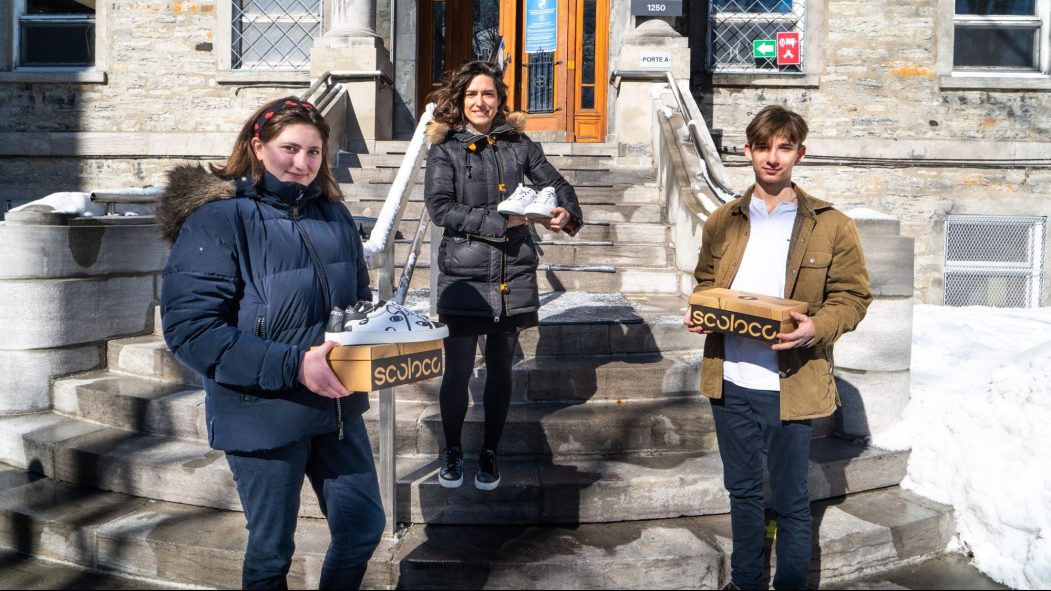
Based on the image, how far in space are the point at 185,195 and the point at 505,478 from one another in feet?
6.52

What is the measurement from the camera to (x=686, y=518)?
3.56 metres

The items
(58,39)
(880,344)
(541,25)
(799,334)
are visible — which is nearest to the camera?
(799,334)

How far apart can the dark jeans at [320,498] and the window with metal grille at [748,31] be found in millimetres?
8269

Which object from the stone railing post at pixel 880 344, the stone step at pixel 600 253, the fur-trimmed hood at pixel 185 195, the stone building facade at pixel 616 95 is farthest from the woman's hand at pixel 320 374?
the stone building facade at pixel 616 95

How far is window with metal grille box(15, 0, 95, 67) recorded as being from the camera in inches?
403

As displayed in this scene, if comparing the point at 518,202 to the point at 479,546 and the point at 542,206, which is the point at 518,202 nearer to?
the point at 542,206

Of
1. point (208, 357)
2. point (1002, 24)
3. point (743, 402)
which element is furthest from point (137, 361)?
point (1002, 24)

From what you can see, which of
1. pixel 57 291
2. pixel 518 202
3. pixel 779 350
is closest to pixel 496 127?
pixel 518 202

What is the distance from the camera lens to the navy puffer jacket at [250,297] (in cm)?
197

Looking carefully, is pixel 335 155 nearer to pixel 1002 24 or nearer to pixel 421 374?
pixel 421 374

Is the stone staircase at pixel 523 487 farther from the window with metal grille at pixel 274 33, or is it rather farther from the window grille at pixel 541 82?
the window with metal grille at pixel 274 33

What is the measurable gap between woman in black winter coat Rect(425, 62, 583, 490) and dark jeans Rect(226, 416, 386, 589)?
0.97 metres

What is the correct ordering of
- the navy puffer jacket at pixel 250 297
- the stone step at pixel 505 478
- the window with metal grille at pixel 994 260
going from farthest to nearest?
1. the window with metal grille at pixel 994 260
2. the stone step at pixel 505 478
3. the navy puffer jacket at pixel 250 297

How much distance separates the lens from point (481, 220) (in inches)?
127
